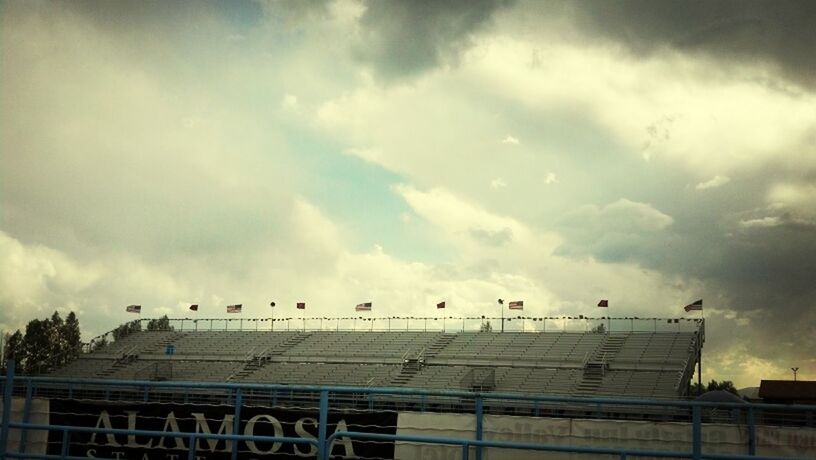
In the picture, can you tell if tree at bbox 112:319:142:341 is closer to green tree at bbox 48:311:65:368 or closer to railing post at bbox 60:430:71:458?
green tree at bbox 48:311:65:368

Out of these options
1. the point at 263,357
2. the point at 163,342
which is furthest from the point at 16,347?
the point at 263,357

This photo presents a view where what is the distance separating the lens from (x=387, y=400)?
78.5ft

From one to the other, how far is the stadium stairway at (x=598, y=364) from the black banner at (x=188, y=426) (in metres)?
33.0

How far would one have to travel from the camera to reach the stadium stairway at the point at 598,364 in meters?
44.4

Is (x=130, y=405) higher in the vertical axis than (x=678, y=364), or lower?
lower

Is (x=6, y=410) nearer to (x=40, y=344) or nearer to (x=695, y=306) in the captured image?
(x=695, y=306)

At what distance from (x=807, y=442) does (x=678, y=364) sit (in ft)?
117

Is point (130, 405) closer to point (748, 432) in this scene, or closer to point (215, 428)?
point (215, 428)

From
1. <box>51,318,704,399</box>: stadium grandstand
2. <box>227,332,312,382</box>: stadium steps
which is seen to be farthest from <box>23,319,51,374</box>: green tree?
<box>227,332,312,382</box>: stadium steps

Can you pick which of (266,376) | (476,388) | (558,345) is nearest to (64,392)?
(266,376)

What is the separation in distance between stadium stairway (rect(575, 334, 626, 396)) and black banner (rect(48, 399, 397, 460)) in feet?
108

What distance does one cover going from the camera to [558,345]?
5191 centimetres

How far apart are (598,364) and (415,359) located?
1267cm

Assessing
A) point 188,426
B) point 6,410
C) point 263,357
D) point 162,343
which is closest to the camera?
point 6,410
